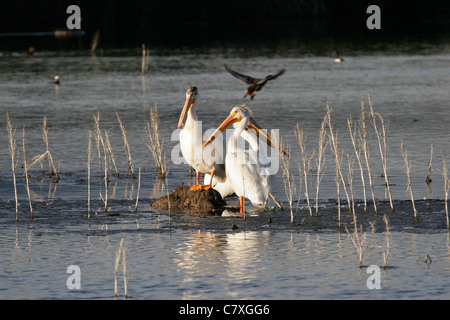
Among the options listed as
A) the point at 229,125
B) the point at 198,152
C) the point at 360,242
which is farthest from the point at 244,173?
the point at 360,242

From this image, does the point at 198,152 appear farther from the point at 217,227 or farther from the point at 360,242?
the point at 360,242

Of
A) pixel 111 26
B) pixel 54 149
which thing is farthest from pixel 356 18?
pixel 54 149

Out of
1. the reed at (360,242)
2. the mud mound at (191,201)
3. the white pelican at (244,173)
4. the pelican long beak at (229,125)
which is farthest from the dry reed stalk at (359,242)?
the mud mound at (191,201)

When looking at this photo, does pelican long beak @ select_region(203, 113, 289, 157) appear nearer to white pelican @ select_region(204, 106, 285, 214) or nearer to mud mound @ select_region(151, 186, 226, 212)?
white pelican @ select_region(204, 106, 285, 214)

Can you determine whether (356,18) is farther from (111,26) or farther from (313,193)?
(313,193)

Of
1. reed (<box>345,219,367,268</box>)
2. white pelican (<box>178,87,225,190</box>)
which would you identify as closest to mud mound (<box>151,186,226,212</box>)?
white pelican (<box>178,87,225,190</box>)

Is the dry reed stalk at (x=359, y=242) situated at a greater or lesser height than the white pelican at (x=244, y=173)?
lesser

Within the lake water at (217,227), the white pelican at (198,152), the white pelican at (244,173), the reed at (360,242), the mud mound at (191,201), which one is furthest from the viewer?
the white pelican at (198,152)

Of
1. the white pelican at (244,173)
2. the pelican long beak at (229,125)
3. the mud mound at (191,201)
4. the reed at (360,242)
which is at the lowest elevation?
the reed at (360,242)

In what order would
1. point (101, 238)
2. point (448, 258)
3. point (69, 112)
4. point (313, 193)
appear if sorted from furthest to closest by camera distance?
point (69, 112) < point (313, 193) < point (101, 238) < point (448, 258)

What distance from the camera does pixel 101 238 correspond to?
11.9 m

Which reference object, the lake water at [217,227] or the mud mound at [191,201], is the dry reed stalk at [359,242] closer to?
the lake water at [217,227]
